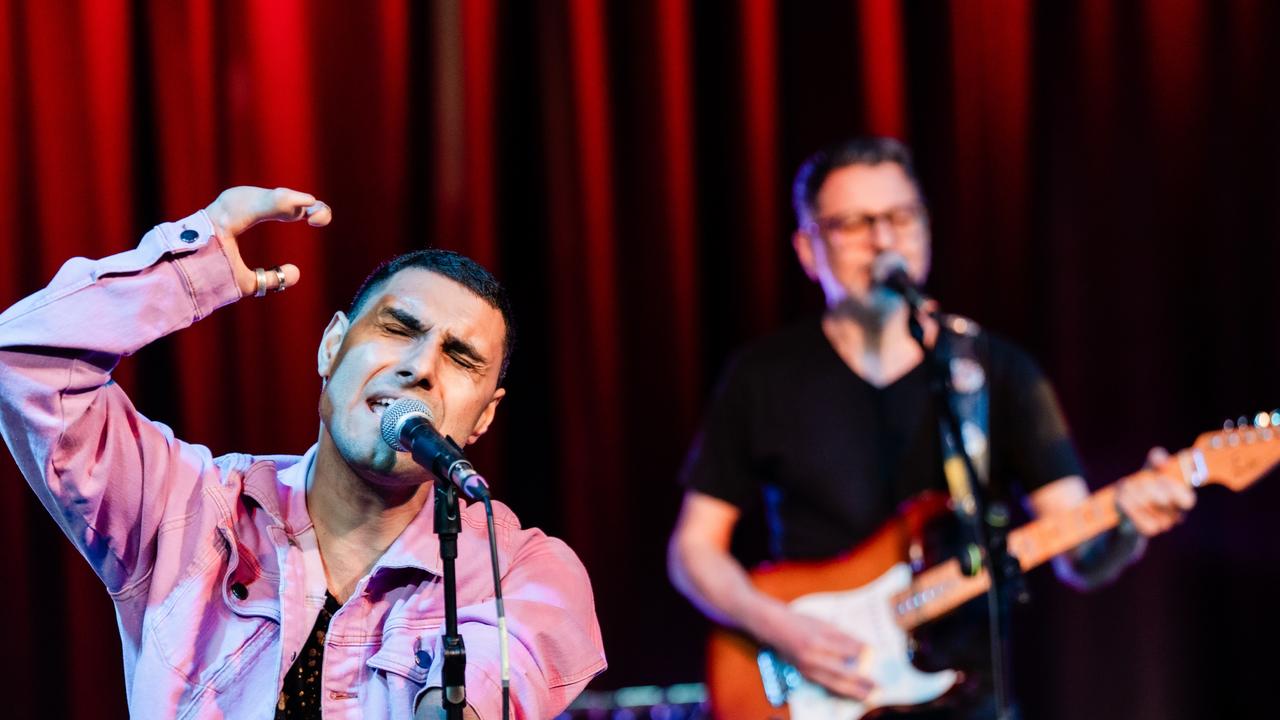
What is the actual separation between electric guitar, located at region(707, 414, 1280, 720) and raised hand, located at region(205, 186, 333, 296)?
1.91 meters

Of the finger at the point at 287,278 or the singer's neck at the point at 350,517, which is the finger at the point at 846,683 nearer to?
the singer's neck at the point at 350,517

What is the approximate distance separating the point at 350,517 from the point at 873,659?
1.72m

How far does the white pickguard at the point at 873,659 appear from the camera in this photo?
3.46m

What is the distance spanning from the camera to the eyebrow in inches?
90.1

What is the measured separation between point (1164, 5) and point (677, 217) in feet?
6.94

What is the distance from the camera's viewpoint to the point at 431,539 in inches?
90.3

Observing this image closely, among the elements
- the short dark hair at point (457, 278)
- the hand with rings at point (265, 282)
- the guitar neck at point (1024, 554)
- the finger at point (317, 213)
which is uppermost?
the finger at point (317, 213)

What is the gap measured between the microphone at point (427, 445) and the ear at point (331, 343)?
0.28 metres

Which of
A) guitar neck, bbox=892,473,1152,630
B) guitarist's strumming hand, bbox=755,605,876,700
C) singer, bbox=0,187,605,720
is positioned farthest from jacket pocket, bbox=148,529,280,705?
guitar neck, bbox=892,473,1152,630

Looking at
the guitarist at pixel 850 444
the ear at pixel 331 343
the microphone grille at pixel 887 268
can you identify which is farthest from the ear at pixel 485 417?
the guitarist at pixel 850 444

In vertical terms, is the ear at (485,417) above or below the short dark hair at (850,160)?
below

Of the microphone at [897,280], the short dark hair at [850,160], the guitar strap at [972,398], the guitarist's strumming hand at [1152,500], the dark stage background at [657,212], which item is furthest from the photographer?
the dark stage background at [657,212]

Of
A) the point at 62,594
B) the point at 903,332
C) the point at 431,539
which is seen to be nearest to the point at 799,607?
the point at 903,332

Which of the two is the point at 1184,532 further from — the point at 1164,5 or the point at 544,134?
the point at 544,134
